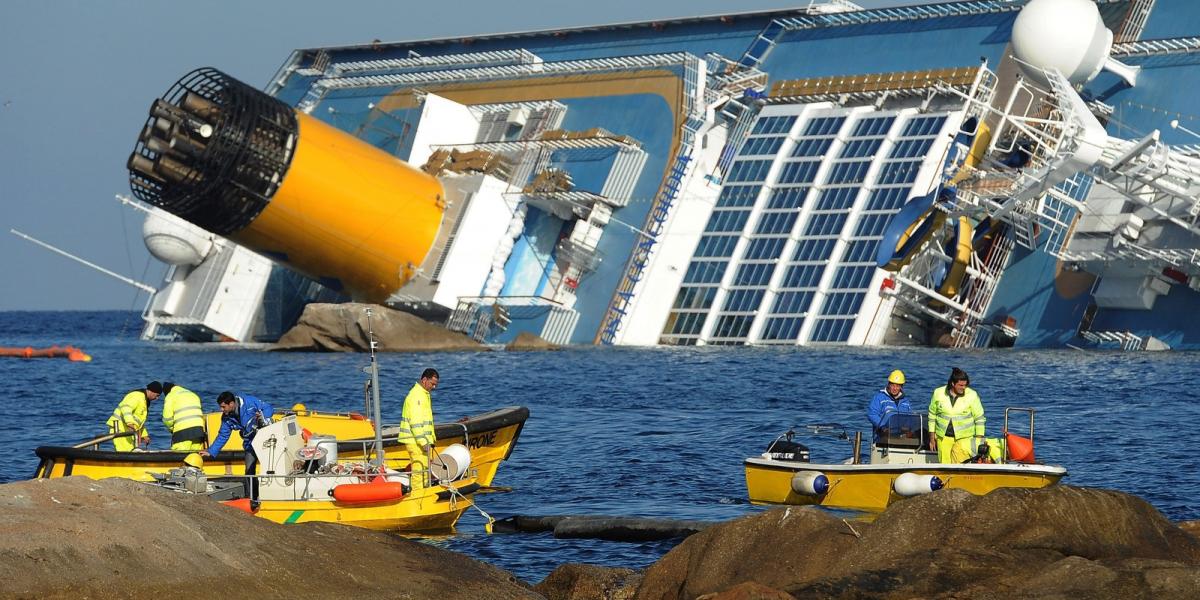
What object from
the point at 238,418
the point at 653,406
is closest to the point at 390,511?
the point at 238,418

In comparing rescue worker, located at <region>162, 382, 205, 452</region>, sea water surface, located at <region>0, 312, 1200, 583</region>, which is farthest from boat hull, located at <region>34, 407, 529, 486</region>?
rescue worker, located at <region>162, 382, 205, 452</region>

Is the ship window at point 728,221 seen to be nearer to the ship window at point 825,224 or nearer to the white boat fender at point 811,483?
the ship window at point 825,224

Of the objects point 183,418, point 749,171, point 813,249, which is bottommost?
point 183,418

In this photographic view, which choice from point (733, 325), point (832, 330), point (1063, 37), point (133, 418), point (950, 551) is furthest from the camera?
point (733, 325)

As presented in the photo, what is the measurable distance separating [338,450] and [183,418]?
8.01 ft

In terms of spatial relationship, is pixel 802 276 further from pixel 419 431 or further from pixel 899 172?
pixel 419 431

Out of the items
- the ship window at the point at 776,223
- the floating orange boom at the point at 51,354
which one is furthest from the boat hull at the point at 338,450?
the floating orange boom at the point at 51,354

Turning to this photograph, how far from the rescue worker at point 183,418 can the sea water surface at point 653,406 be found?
409cm

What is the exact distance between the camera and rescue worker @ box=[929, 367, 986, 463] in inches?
892

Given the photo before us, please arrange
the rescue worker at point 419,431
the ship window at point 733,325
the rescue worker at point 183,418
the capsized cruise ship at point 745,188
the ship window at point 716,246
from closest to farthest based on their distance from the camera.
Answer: the rescue worker at point 419,431 → the rescue worker at point 183,418 → the capsized cruise ship at point 745,188 → the ship window at point 733,325 → the ship window at point 716,246

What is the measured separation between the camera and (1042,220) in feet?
182

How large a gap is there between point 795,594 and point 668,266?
1898 inches

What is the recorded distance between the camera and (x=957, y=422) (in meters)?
22.7

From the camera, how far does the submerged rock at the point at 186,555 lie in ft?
48.9
